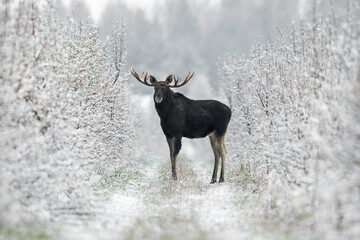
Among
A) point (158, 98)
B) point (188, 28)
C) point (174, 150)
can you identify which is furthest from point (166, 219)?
point (188, 28)

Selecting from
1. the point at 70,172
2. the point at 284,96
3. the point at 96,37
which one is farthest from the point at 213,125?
the point at 70,172

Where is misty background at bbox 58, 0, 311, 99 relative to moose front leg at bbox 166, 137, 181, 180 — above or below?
above

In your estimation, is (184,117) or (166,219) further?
(184,117)

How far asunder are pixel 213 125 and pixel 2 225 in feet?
27.0

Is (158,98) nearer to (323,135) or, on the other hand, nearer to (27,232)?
(323,135)

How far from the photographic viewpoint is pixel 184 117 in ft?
39.2

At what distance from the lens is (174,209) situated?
7.09 metres

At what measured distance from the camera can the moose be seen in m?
11.7

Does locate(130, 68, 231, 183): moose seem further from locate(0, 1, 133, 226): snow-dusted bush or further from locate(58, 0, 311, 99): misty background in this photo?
locate(58, 0, 311, 99): misty background

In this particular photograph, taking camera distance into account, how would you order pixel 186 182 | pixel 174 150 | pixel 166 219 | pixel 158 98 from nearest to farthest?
pixel 166 219 < pixel 186 182 < pixel 158 98 < pixel 174 150

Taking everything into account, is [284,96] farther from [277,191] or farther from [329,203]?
[329,203]

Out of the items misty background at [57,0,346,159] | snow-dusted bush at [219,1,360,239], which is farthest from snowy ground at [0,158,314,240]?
misty background at [57,0,346,159]

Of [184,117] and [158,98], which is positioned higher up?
[158,98]

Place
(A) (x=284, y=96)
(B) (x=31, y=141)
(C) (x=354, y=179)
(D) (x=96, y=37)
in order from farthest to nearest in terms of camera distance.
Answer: (D) (x=96, y=37), (A) (x=284, y=96), (B) (x=31, y=141), (C) (x=354, y=179)
